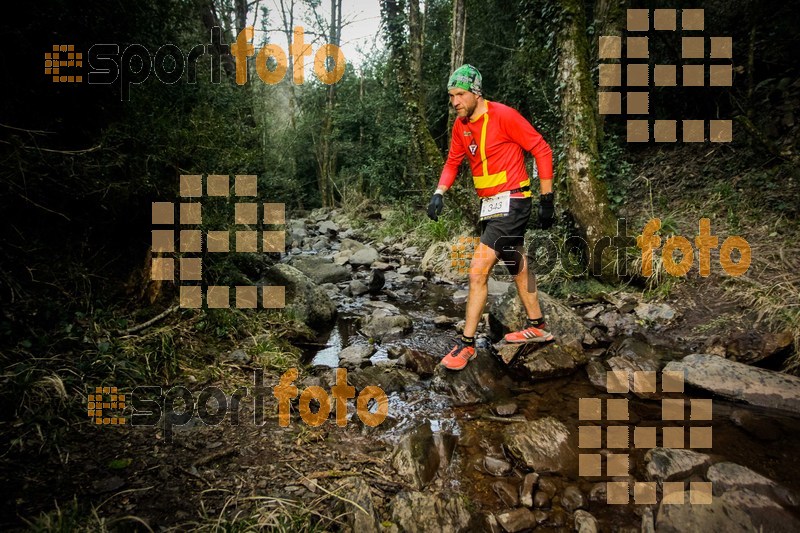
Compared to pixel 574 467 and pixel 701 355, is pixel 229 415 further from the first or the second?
pixel 701 355

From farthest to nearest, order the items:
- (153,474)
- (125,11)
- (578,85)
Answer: (578,85), (125,11), (153,474)

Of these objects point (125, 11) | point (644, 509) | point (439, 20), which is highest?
point (439, 20)

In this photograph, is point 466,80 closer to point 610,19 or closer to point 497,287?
point 497,287

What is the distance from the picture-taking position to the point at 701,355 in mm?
3299

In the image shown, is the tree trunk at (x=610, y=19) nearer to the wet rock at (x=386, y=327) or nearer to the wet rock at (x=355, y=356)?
the wet rock at (x=386, y=327)

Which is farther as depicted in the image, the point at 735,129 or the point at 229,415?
the point at 735,129

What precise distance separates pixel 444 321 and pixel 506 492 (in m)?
2.75

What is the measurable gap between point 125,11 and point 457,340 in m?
4.33

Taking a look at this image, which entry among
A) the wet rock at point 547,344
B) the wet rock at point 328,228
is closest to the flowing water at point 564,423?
the wet rock at point 547,344

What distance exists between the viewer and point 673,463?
87.6 inches

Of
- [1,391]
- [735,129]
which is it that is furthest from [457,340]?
[735,129]

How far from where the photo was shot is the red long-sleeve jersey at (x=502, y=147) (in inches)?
131

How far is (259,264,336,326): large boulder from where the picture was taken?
4.68 m

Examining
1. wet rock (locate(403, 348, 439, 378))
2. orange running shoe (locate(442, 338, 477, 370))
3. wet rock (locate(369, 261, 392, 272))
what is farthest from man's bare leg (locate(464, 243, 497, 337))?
wet rock (locate(369, 261, 392, 272))
